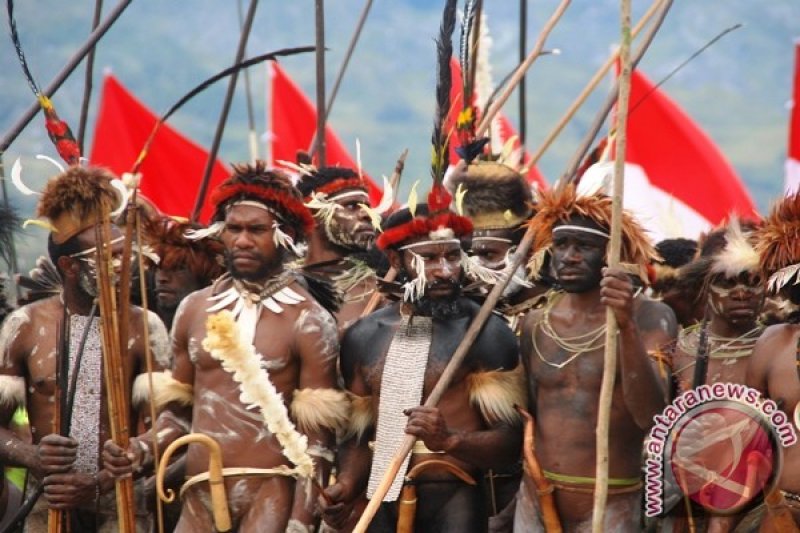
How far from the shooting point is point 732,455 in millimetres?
6438

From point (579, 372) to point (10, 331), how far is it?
265cm

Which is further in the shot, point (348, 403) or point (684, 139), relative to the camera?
point (684, 139)

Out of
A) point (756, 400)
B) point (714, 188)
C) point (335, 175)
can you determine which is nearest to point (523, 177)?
point (335, 175)

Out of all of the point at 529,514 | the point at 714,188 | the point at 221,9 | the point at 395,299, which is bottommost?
the point at 529,514

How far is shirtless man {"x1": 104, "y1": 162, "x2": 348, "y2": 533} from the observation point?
6816 mm

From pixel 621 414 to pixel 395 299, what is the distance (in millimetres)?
1180

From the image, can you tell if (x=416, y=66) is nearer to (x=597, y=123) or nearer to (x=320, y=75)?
(x=320, y=75)

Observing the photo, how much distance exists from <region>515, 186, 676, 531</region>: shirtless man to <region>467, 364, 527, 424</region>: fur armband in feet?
0.25

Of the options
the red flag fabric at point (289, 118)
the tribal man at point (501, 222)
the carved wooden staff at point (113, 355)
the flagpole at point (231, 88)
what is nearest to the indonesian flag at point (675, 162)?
the red flag fabric at point (289, 118)

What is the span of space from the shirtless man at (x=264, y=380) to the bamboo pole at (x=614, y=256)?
1274mm

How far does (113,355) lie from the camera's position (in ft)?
22.0

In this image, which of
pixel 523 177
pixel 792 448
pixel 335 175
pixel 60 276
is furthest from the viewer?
pixel 335 175

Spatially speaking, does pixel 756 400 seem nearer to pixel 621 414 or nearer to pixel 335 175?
pixel 621 414

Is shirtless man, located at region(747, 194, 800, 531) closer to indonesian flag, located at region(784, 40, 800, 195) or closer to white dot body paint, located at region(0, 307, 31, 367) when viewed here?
white dot body paint, located at region(0, 307, 31, 367)
